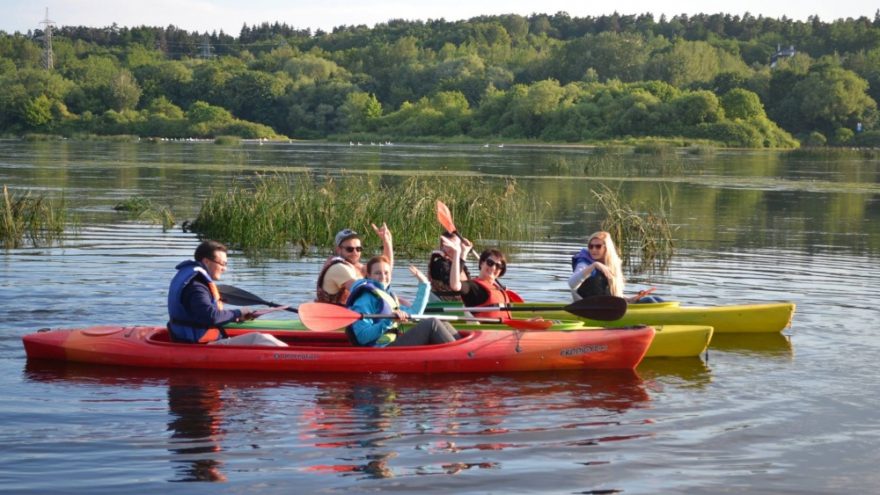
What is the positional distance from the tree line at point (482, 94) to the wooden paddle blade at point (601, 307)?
71804 millimetres

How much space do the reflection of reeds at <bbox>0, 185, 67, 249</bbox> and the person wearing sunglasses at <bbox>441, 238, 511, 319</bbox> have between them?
9.20m

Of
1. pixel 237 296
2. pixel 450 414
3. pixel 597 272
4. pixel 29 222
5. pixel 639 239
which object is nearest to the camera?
pixel 450 414

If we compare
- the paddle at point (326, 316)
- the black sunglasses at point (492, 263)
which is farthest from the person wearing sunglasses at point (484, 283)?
the paddle at point (326, 316)

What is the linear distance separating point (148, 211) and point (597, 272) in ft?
43.9

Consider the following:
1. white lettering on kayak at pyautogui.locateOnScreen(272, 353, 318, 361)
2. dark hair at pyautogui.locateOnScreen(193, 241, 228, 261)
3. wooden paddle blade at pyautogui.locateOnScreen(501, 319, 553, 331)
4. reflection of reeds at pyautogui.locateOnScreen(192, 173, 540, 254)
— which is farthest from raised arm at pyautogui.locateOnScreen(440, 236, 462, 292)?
reflection of reeds at pyautogui.locateOnScreen(192, 173, 540, 254)

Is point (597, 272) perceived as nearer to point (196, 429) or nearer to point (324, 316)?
point (324, 316)

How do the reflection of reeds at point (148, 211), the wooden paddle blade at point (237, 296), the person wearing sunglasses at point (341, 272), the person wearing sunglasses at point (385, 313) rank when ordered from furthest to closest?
the reflection of reeds at point (148, 211)
the wooden paddle blade at point (237, 296)
the person wearing sunglasses at point (341, 272)
the person wearing sunglasses at point (385, 313)

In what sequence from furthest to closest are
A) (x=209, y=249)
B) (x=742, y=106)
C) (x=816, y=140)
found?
1. (x=816, y=140)
2. (x=742, y=106)
3. (x=209, y=249)

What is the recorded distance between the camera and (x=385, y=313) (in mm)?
10086

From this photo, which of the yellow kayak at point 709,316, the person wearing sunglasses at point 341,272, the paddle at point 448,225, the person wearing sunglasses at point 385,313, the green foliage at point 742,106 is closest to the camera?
the person wearing sunglasses at point 385,313

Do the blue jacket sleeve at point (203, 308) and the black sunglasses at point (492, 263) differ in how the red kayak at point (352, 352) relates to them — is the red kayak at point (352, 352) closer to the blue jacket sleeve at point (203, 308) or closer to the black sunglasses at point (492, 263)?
the blue jacket sleeve at point (203, 308)

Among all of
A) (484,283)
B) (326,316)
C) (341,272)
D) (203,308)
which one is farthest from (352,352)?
(484,283)

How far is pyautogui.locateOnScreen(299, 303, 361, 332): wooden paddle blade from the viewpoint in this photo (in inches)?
390

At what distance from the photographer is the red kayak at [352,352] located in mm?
10125
